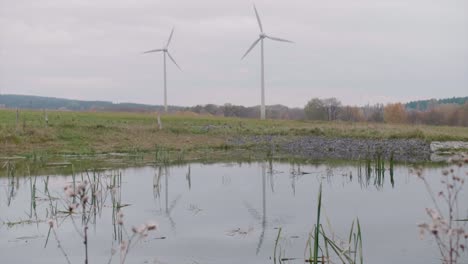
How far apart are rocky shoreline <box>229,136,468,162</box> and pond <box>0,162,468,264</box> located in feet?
34.8

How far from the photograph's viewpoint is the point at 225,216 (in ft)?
38.4

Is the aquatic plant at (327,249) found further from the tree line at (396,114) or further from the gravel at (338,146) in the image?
the tree line at (396,114)

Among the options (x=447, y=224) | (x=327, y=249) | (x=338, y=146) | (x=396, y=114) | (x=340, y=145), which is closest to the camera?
(x=447, y=224)

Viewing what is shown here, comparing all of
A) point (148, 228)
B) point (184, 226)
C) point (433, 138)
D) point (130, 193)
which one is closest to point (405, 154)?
point (433, 138)

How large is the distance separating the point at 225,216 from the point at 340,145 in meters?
24.0

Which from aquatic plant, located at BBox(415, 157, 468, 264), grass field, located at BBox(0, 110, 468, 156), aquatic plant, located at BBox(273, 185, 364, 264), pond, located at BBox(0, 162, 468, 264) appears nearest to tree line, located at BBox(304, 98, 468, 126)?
grass field, located at BBox(0, 110, 468, 156)

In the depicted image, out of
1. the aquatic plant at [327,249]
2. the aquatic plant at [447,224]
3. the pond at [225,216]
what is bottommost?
the pond at [225,216]

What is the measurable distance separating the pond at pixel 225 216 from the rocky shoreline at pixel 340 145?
10599 millimetres

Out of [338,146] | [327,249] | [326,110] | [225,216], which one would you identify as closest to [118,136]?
[338,146]

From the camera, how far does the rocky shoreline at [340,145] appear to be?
29756 millimetres

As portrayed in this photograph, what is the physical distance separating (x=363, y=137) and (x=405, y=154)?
11.4 meters

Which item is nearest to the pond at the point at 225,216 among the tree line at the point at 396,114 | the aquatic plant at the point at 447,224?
the aquatic plant at the point at 447,224

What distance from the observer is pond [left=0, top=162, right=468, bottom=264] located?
8.85 meters

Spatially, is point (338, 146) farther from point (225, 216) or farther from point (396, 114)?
point (396, 114)
